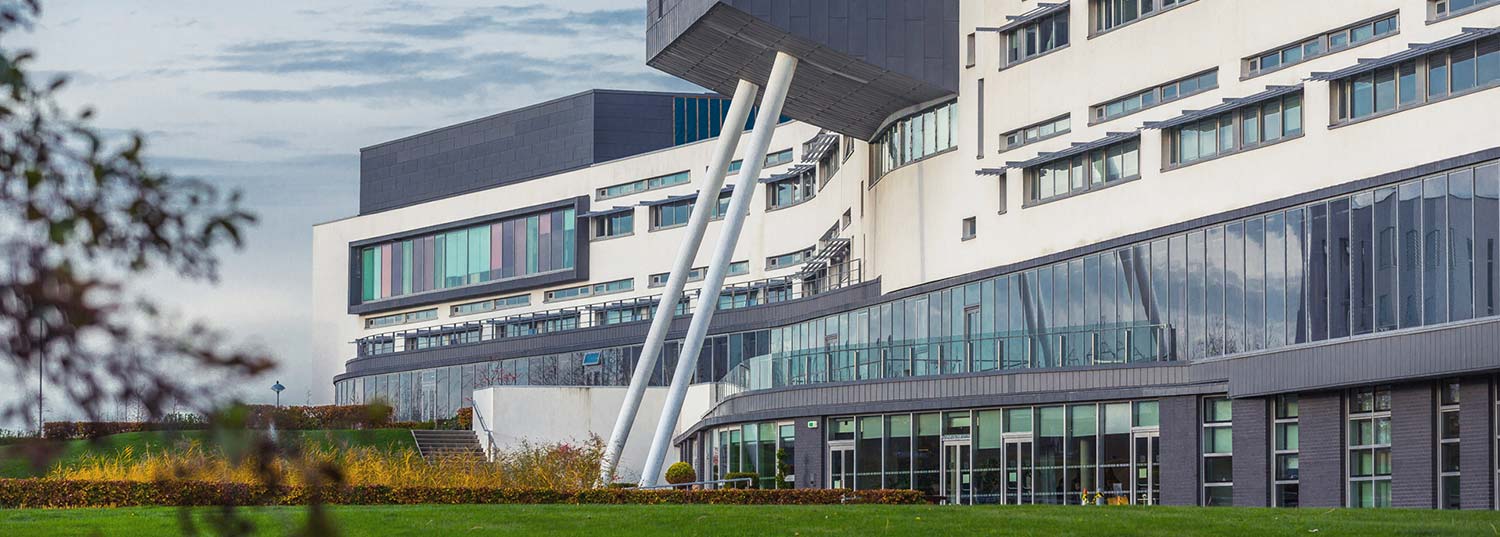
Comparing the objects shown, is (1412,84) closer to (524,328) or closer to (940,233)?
(940,233)

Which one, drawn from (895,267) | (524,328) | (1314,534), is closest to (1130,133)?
(895,267)

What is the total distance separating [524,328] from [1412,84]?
51.5 metres

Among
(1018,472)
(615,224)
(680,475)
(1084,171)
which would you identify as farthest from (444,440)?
(1084,171)

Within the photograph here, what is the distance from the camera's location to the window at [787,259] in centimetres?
6281

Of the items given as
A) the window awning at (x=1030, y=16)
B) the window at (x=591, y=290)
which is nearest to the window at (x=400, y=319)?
the window at (x=591, y=290)

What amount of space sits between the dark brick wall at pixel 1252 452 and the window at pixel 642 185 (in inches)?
1558

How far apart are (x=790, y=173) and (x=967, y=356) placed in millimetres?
23723

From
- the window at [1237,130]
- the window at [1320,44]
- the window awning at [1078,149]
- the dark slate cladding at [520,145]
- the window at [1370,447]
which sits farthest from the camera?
the dark slate cladding at [520,145]

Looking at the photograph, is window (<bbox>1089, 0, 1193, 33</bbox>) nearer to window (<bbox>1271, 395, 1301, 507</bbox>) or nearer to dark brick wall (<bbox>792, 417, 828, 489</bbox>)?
window (<bbox>1271, 395, 1301, 507</bbox>)

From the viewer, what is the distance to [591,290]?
2975 inches

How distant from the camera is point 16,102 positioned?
4.23m

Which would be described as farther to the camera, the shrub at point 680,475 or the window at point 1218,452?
the shrub at point 680,475

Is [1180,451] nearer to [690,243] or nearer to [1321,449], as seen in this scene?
[1321,449]

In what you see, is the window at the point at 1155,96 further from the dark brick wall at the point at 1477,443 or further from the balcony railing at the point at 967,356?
the dark brick wall at the point at 1477,443
